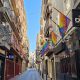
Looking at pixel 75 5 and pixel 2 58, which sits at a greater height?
pixel 75 5

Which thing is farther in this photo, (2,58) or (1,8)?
(2,58)

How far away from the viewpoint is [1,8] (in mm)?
29891

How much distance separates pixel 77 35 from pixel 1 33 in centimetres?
1199

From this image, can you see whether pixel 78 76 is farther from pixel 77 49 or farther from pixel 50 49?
pixel 50 49

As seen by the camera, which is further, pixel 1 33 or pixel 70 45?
pixel 1 33

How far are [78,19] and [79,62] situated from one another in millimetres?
3717

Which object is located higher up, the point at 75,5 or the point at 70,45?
the point at 75,5

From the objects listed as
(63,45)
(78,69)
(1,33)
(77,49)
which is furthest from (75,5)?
(1,33)

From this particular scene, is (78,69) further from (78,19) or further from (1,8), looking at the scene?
(1,8)

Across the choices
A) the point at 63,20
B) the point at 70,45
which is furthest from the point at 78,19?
the point at 70,45

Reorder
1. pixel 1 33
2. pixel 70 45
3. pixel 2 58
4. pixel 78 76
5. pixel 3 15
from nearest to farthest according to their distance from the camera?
pixel 78 76 → pixel 70 45 → pixel 1 33 → pixel 3 15 → pixel 2 58

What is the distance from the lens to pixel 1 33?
28203 mm

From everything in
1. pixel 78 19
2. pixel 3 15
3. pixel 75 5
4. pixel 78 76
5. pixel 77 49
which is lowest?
pixel 78 76

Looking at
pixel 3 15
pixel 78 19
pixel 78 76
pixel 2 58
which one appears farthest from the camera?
pixel 2 58
